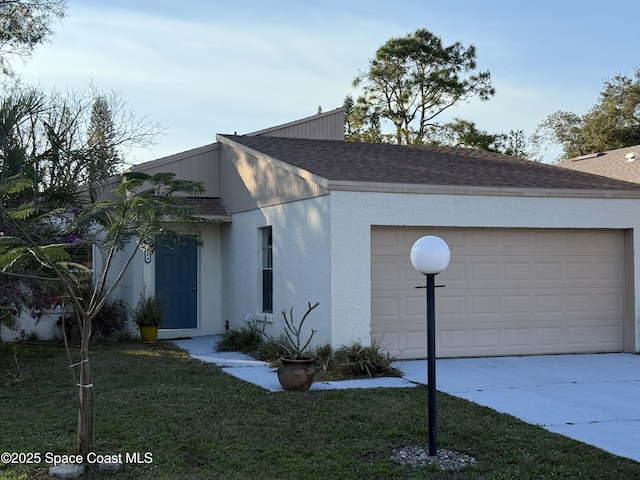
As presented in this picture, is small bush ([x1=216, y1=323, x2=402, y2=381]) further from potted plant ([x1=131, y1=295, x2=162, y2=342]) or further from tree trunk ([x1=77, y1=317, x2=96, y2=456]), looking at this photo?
tree trunk ([x1=77, y1=317, x2=96, y2=456])

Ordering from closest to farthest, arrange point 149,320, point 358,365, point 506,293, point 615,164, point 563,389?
point 563,389 < point 358,365 < point 506,293 < point 149,320 < point 615,164

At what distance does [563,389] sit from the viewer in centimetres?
876

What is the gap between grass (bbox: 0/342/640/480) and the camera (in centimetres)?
551

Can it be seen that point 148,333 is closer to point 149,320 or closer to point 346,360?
point 149,320

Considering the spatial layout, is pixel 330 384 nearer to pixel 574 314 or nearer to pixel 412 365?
pixel 412 365

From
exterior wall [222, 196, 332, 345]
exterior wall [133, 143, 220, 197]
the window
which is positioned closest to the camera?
exterior wall [222, 196, 332, 345]

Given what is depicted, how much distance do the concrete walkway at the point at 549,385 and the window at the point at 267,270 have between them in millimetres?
1349

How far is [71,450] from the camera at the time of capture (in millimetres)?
5812

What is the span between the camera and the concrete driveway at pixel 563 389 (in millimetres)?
6844

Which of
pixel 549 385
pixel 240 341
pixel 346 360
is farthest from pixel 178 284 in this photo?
pixel 549 385

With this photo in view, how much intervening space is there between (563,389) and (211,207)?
8316mm

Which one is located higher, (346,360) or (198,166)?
(198,166)

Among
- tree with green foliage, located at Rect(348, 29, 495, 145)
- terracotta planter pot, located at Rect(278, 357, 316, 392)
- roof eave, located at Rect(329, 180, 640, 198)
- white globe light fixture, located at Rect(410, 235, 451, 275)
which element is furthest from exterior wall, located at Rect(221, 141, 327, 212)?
tree with green foliage, located at Rect(348, 29, 495, 145)

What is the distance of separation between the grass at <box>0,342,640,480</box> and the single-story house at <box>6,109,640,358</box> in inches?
92.0
